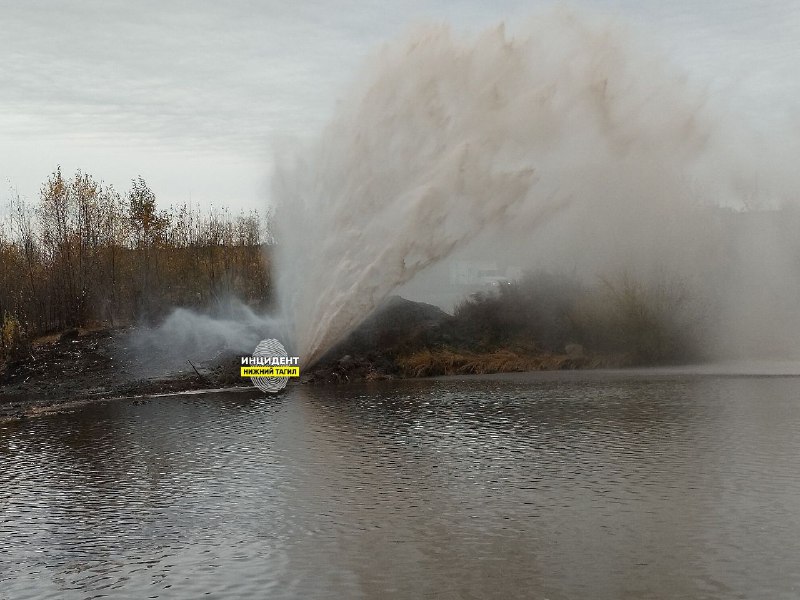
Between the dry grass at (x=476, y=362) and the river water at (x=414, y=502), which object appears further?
the dry grass at (x=476, y=362)

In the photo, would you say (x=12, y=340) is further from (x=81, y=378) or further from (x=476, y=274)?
(x=476, y=274)

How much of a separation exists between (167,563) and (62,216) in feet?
141

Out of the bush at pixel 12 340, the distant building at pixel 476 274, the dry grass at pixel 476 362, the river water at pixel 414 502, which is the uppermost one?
the distant building at pixel 476 274

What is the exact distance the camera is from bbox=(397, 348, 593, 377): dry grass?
35.8 metres

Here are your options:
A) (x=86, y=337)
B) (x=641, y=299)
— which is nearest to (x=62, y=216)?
(x=86, y=337)

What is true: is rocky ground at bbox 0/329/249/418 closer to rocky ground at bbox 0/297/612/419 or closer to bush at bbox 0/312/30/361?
rocky ground at bbox 0/297/612/419

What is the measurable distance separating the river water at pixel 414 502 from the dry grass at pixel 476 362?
9366 mm

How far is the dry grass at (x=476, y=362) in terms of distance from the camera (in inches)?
1411

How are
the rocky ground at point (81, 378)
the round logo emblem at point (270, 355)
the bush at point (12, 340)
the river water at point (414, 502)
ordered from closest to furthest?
the river water at point (414, 502), the rocky ground at point (81, 378), the round logo emblem at point (270, 355), the bush at point (12, 340)

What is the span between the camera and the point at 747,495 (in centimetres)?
1501

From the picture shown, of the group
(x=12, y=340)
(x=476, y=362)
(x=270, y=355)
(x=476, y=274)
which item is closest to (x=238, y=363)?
(x=270, y=355)

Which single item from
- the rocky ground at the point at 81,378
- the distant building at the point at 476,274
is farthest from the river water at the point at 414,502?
the distant building at the point at 476,274

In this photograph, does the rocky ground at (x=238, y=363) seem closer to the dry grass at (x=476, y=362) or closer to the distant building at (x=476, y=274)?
the dry grass at (x=476, y=362)

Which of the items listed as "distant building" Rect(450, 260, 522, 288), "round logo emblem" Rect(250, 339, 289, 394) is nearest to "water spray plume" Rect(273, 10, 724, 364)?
"round logo emblem" Rect(250, 339, 289, 394)
